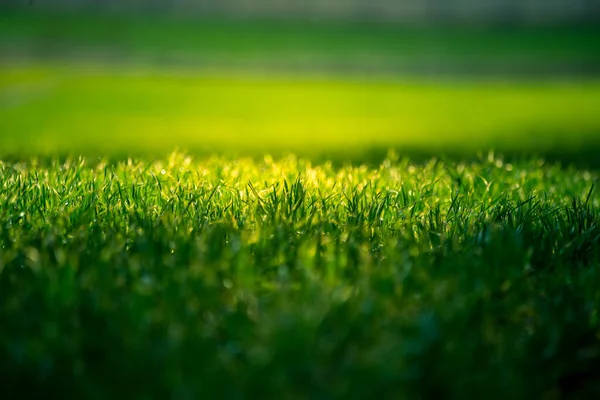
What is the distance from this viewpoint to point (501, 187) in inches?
207

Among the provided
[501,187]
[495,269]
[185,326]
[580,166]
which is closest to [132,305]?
[185,326]

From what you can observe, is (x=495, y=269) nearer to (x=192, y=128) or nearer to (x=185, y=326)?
(x=185, y=326)

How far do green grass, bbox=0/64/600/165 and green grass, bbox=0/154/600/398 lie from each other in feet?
11.5

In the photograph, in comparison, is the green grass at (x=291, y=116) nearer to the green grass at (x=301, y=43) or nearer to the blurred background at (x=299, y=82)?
the blurred background at (x=299, y=82)

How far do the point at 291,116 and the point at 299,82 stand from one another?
14561 millimetres

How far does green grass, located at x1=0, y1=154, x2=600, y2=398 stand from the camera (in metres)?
2.59

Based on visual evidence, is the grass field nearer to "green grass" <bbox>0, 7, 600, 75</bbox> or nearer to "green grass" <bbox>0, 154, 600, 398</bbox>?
"green grass" <bbox>0, 154, 600, 398</bbox>

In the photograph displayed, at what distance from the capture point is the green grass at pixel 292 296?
2592 millimetres

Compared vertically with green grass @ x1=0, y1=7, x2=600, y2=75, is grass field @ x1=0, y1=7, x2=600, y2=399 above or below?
below

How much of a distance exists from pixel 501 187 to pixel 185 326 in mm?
3040

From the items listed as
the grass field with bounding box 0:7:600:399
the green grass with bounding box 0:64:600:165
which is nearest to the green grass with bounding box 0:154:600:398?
the grass field with bounding box 0:7:600:399

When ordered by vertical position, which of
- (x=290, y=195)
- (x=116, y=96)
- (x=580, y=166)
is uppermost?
(x=116, y=96)

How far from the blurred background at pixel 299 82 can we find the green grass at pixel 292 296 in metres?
2.76

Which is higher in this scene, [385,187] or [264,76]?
[264,76]
